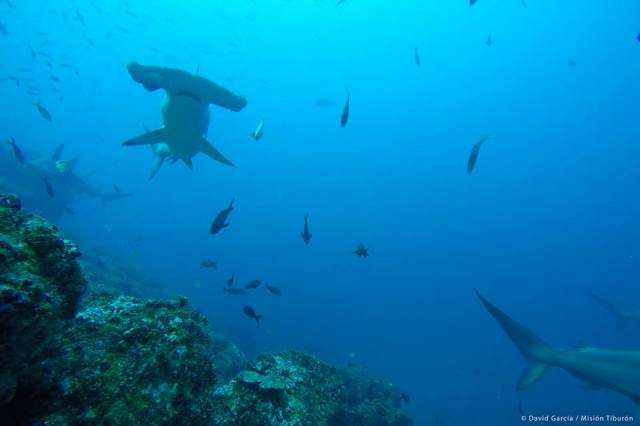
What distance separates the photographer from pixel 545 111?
374ft

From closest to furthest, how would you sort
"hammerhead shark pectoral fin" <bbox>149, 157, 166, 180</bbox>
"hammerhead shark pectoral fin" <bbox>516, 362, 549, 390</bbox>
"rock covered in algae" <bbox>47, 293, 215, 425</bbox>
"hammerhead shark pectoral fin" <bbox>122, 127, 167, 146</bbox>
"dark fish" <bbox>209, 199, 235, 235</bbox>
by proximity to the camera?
1. "rock covered in algae" <bbox>47, 293, 215, 425</bbox>
2. "hammerhead shark pectoral fin" <bbox>516, 362, 549, 390</bbox>
3. "dark fish" <bbox>209, 199, 235, 235</bbox>
4. "hammerhead shark pectoral fin" <bbox>122, 127, 167, 146</bbox>
5. "hammerhead shark pectoral fin" <bbox>149, 157, 166, 180</bbox>

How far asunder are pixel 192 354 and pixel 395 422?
9.15 metres

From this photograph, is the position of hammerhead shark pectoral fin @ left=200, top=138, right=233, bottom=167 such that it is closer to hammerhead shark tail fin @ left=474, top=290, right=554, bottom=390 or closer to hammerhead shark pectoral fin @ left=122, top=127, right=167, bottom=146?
hammerhead shark pectoral fin @ left=122, top=127, right=167, bottom=146

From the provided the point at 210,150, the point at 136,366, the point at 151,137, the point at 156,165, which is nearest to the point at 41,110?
the point at 156,165

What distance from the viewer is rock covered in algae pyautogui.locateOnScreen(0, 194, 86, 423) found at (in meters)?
1.46

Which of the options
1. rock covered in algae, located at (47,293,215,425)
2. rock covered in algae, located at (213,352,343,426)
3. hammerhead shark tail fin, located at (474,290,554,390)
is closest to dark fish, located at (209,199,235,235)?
rock covered in algae, located at (213,352,343,426)

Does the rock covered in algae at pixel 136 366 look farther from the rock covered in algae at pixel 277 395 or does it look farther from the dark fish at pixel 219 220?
the dark fish at pixel 219 220

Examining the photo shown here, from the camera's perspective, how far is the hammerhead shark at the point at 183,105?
669cm

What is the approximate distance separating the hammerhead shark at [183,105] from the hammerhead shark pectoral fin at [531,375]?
6438mm

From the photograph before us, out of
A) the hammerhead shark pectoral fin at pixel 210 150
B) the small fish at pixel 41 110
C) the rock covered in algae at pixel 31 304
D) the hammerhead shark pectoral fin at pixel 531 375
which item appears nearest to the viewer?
the rock covered in algae at pixel 31 304

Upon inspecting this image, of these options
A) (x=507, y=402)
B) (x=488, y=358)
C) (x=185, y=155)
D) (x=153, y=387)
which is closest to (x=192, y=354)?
(x=153, y=387)

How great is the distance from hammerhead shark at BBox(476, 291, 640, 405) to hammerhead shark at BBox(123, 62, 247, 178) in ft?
19.8

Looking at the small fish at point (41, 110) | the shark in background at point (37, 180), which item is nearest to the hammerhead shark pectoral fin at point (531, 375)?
the small fish at point (41, 110)

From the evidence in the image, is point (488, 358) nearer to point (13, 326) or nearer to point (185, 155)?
point (185, 155)
